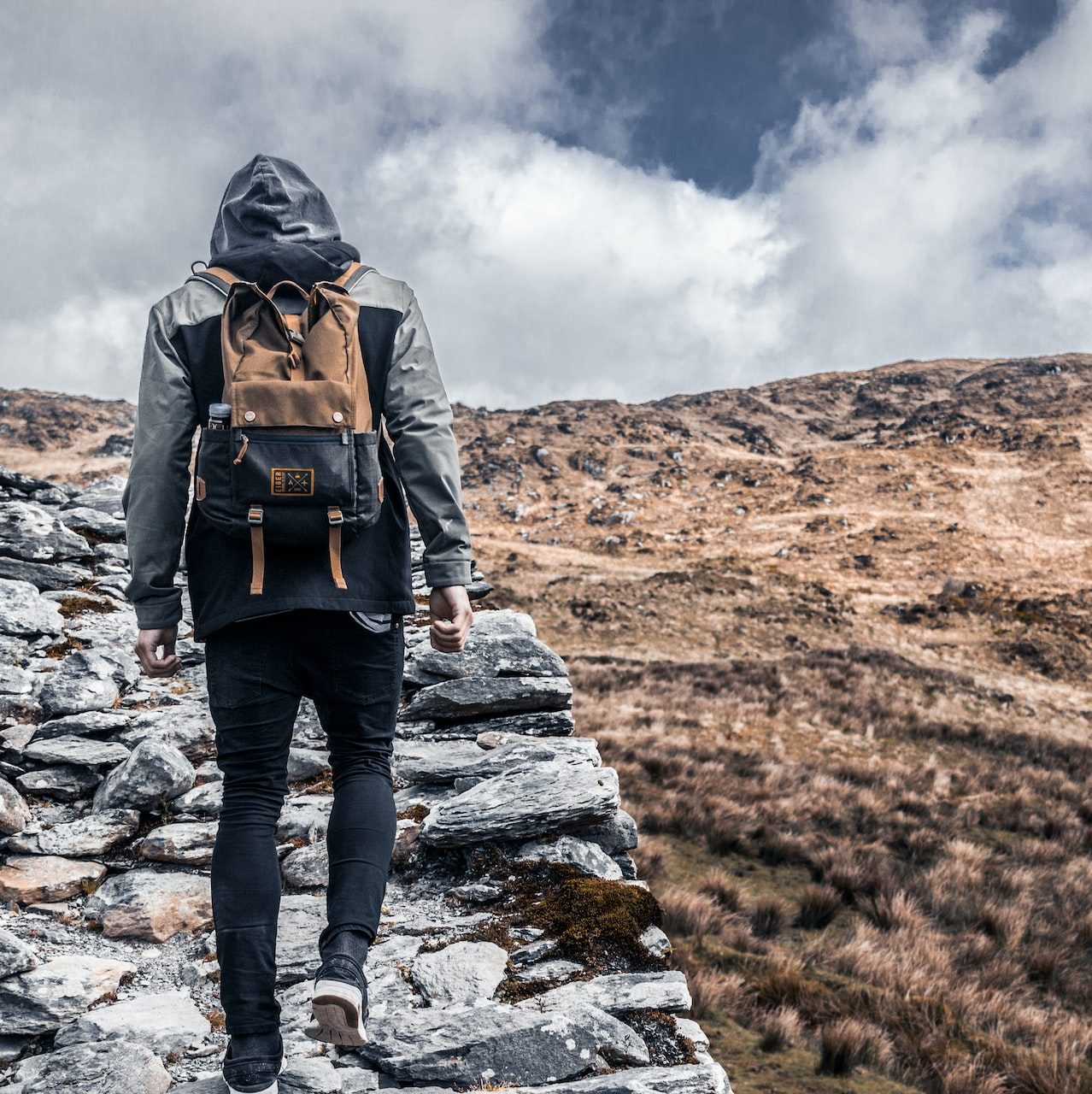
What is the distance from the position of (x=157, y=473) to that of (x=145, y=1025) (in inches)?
69.8

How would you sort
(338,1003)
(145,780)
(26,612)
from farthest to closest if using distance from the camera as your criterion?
(26,612), (145,780), (338,1003)

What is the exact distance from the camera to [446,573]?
92.4 inches

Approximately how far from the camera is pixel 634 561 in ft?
124

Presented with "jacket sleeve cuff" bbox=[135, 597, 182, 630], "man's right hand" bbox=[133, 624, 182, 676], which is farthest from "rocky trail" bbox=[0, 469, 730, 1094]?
"jacket sleeve cuff" bbox=[135, 597, 182, 630]

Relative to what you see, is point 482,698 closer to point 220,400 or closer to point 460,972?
point 460,972

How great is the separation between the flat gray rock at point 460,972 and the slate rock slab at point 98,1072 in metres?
0.83

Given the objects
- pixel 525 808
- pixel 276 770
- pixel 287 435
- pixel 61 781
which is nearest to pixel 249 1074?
pixel 276 770

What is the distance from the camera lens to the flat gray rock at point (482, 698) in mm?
5145

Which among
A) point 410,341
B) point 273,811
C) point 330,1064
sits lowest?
point 330,1064

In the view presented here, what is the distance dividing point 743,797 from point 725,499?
153 ft

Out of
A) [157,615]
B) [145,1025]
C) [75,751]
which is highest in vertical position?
[157,615]

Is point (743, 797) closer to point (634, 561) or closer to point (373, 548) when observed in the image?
point (373, 548)

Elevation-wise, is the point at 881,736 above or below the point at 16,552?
below

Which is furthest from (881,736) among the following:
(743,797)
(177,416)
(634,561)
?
(634,561)
